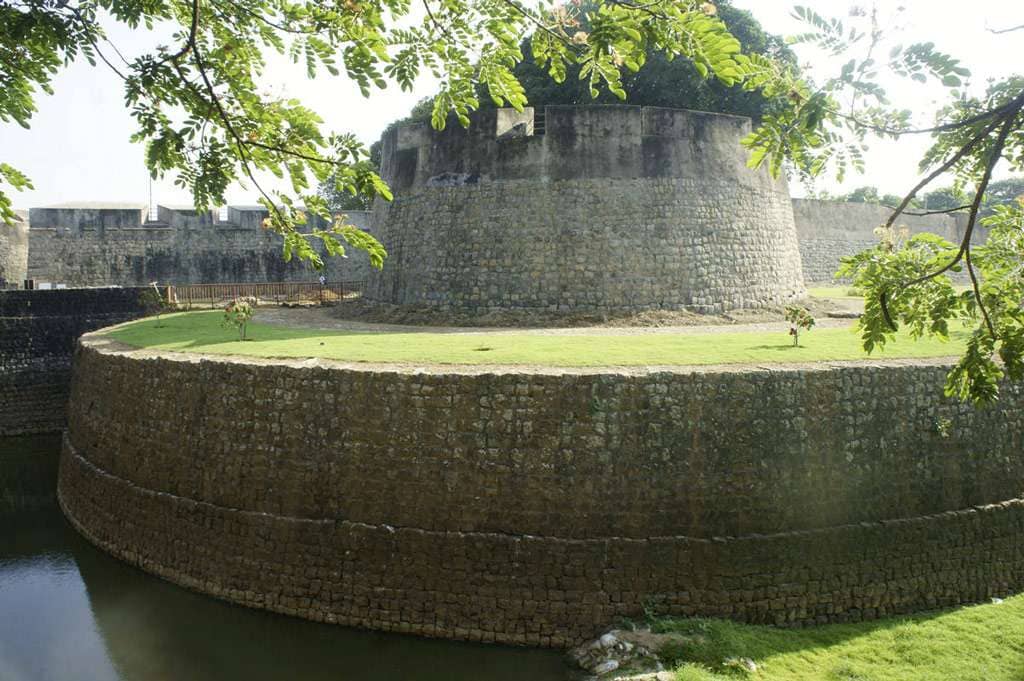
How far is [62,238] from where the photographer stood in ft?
72.2

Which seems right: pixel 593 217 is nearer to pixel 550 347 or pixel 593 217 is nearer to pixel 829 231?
pixel 550 347

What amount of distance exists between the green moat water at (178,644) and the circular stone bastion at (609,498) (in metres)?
0.24

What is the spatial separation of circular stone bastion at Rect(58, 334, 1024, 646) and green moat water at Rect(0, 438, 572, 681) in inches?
9.6

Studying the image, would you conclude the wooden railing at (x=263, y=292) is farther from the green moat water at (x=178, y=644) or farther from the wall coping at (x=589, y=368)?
the wall coping at (x=589, y=368)

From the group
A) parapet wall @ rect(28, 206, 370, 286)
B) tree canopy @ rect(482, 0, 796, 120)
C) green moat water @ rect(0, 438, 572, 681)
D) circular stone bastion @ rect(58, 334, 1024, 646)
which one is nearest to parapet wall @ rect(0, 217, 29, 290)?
parapet wall @ rect(28, 206, 370, 286)

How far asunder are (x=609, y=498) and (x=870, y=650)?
2679mm

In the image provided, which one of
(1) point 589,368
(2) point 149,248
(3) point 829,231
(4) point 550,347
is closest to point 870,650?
(1) point 589,368

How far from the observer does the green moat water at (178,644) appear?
7.63m

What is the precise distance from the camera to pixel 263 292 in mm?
21891

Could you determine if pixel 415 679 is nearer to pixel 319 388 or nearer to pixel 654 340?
pixel 319 388

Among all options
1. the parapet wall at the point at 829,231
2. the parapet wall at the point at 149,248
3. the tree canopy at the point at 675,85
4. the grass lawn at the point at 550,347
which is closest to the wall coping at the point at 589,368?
the grass lawn at the point at 550,347

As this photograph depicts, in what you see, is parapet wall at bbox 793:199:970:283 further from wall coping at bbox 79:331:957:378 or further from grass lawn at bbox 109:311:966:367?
wall coping at bbox 79:331:957:378

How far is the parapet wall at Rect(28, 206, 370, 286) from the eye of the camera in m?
21.9

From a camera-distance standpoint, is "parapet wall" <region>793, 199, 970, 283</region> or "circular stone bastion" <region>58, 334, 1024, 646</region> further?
"parapet wall" <region>793, 199, 970, 283</region>
